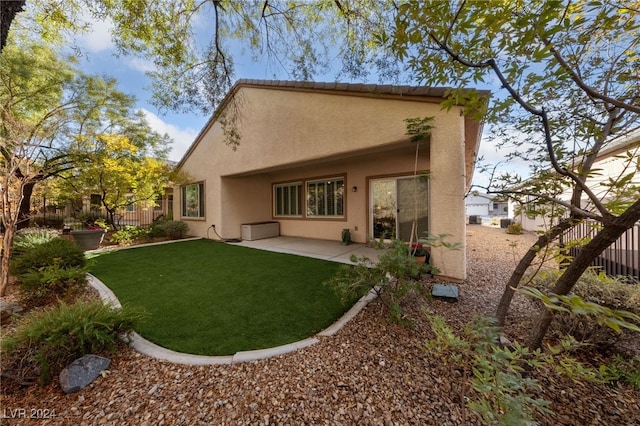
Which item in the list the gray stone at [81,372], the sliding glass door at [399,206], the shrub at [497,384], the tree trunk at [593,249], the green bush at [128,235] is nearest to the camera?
the shrub at [497,384]

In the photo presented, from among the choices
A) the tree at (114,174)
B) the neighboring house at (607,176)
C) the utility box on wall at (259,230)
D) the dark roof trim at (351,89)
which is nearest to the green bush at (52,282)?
the dark roof trim at (351,89)

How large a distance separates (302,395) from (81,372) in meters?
2.23

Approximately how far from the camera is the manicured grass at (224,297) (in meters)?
3.04

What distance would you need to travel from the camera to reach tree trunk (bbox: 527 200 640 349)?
1.54 m

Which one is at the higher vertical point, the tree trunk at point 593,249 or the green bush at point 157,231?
the tree trunk at point 593,249

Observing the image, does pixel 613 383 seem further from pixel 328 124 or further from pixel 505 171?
pixel 328 124

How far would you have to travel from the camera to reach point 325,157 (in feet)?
22.0

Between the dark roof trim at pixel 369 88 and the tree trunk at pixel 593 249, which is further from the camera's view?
the dark roof trim at pixel 369 88

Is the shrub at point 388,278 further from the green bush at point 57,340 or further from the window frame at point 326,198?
the window frame at point 326,198

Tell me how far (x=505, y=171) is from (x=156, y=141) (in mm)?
15172

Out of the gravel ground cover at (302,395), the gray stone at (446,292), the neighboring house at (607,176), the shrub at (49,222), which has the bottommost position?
the gravel ground cover at (302,395)

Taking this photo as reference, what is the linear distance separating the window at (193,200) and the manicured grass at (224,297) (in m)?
4.08

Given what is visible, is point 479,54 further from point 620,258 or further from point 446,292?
point 620,258

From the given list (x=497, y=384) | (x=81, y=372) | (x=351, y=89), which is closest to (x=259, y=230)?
(x=351, y=89)
